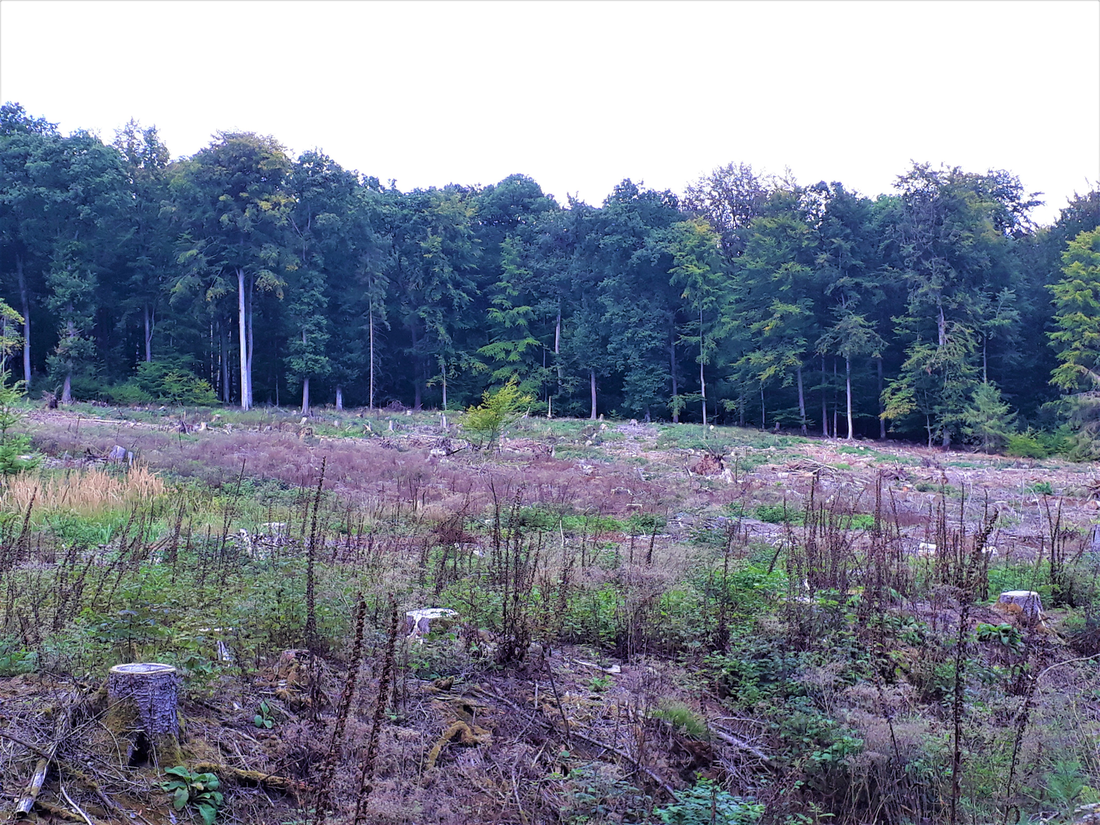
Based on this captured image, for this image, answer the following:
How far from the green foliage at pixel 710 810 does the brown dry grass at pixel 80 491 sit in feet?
26.1

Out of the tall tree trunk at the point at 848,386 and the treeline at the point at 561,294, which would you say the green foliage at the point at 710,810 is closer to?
the treeline at the point at 561,294

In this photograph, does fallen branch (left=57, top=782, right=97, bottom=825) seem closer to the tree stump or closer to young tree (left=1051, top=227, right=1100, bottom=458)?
the tree stump

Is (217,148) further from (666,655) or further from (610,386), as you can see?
(666,655)

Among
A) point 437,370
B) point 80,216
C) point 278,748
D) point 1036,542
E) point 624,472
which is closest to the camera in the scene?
point 278,748

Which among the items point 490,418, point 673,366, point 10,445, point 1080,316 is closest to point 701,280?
point 673,366

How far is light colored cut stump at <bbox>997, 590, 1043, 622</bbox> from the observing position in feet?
23.2

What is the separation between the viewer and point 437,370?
4794 cm

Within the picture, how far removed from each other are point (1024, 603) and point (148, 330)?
43.7 meters

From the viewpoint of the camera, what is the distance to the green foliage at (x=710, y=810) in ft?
12.5

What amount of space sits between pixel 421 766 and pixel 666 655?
8.38 feet

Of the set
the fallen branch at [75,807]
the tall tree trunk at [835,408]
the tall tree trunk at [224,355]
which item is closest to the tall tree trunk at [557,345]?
the tall tree trunk at [835,408]

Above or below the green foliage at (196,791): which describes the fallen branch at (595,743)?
below

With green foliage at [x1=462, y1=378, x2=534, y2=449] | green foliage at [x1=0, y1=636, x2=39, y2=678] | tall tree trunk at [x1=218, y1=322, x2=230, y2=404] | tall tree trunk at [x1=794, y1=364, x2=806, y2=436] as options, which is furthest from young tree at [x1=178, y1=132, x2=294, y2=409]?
green foliage at [x1=0, y1=636, x2=39, y2=678]

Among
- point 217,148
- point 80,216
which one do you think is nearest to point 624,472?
point 217,148
